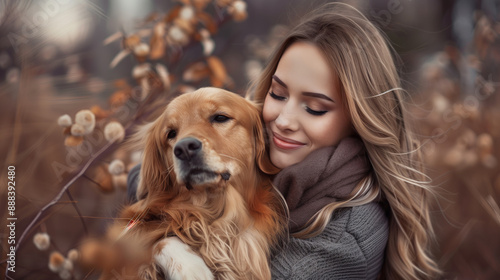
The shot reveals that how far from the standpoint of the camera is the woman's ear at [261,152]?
0.95 m

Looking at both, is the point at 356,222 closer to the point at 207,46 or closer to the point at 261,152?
the point at 261,152

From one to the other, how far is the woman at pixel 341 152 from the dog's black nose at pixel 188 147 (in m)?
0.22

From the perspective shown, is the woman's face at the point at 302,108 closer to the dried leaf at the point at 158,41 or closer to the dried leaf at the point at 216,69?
the dried leaf at the point at 216,69

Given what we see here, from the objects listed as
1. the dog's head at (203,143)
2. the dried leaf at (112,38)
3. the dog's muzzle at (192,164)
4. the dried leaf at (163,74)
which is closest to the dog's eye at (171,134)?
the dog's head at (203,143)

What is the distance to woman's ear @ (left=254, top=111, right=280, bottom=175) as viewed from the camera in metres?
0.95

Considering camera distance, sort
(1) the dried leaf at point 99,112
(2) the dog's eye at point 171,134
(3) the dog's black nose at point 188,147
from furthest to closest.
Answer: (1) the dried leaf at point 99,112 < (2) the dog's eye at point 171,134 < (3) the dog's black nose at point 188,147

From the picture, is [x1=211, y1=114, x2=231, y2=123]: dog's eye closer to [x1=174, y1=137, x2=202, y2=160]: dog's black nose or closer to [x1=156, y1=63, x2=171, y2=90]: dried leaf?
[x1=174, y1=137, x2=202, y2=160]: dog's black nose

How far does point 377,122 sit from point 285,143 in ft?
0.71

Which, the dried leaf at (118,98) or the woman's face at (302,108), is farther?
the dried leaf at (118,98)

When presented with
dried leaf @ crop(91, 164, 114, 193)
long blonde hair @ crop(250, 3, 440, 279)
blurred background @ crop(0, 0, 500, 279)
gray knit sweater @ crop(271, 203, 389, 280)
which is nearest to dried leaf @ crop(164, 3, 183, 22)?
blurred background @ crop(0, 0, 500, 279)

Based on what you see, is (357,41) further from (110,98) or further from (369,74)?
(110,98)

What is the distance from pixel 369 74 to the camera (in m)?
0.96

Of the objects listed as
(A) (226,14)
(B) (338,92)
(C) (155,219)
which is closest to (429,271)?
(B) (338,92)

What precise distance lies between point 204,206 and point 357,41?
1.62 ft
